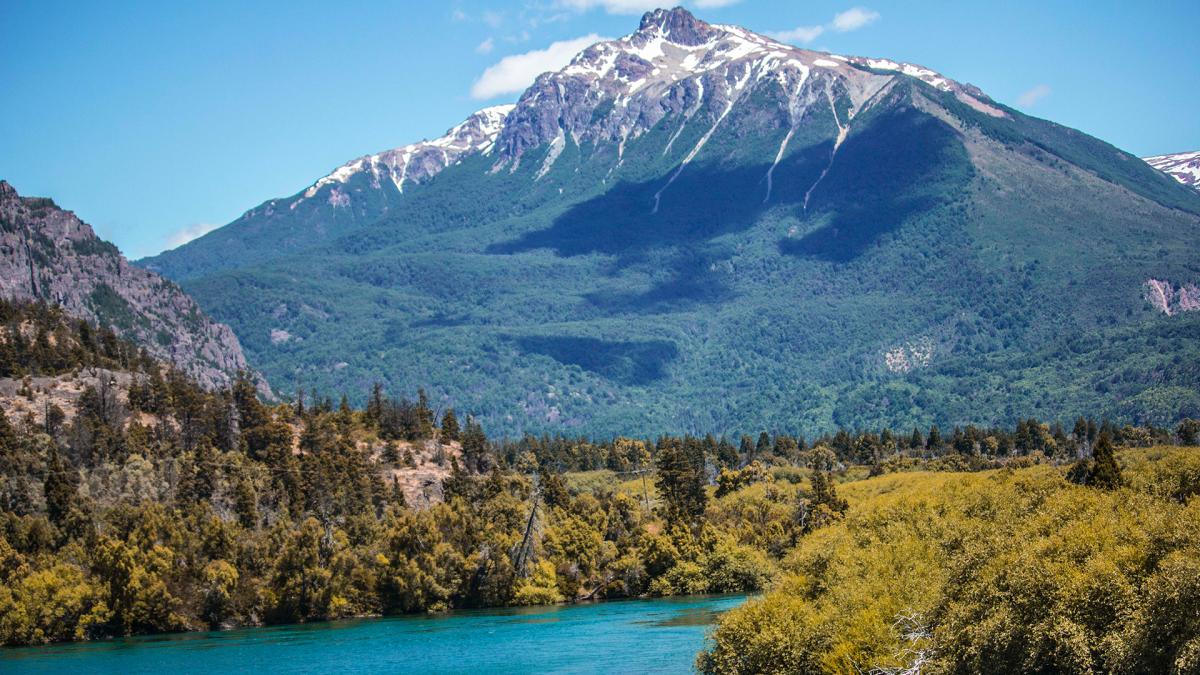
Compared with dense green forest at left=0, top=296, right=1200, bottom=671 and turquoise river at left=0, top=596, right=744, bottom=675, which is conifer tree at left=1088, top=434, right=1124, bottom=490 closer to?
dense green forest at left=0, top=296, right=1200, bottom=671

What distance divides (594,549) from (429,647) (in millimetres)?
47637

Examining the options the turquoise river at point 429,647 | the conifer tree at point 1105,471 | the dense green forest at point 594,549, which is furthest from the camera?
the conifer tree at point 1105,471

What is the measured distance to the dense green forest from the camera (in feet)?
245

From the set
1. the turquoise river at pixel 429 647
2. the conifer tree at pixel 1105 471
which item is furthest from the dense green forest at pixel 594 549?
the turquoise river at pixel 429 647

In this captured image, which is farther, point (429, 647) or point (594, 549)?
point (594, 549)

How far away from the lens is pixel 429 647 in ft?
434

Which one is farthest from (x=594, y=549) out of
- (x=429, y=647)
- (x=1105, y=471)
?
(x=1105, y=471)

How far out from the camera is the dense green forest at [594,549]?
245ft

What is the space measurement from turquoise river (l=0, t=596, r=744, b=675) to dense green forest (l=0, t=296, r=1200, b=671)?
6562 millimetres

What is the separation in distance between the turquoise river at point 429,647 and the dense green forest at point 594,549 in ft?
21.5

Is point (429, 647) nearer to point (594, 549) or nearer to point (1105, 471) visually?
point (594, 549)

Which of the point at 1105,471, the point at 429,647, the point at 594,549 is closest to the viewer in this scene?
the point at 1105,471

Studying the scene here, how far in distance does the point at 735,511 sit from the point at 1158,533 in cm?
12352

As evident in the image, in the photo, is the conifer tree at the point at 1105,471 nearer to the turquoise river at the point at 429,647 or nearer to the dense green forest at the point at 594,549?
the dense green forest at the point at 594,549
